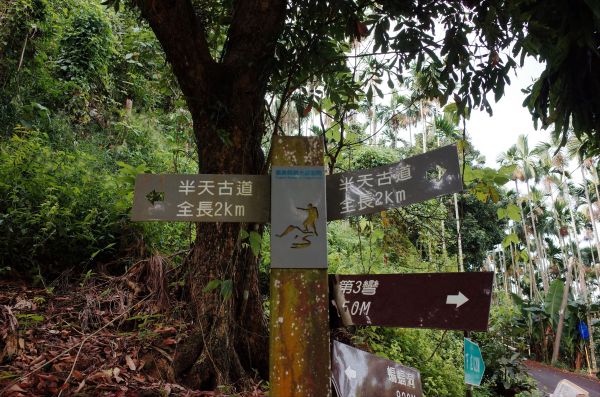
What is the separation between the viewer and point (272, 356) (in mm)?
1833

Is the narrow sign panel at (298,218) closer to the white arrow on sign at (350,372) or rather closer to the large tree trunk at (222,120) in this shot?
the white arrow on sign at (350,372)

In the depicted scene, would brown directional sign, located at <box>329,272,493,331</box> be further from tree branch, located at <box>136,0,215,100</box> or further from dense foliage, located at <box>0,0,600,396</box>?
tree branch, located at <box>136,0,215,100</box>

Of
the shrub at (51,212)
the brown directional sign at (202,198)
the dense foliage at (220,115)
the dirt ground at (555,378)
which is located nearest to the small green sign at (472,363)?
the dense foliage at (220,115)

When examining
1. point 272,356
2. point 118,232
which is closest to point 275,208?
point 272,356

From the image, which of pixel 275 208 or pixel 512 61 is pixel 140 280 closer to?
→ pixel 275 208

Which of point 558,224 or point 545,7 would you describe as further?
point 558,224

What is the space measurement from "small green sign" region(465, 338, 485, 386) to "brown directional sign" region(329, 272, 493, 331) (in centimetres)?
220

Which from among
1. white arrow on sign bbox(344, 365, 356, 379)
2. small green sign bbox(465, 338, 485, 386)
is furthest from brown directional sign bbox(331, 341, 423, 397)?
small green sign bbox(465, 338, 485, 386)

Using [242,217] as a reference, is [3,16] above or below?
above

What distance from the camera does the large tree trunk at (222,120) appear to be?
9.73 feet

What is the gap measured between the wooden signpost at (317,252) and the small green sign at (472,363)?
6.41 feet

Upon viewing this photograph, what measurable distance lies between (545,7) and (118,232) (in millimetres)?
4205

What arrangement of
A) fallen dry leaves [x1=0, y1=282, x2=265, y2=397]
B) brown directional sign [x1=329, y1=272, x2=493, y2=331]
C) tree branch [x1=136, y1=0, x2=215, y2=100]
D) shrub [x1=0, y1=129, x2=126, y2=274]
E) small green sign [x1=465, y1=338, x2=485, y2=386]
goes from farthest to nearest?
shrub [x1=0, y1=129, x2=126, y2=274], small green sign [x1=465, y1=338, x2=485, y2=386], tree branch [x1=136, y1=0, x2=215, y2=100], fallen dry leaves [x1=0, y1=282, x2=265, y2=397], brown directional sign [x1=329, y1=272, x2=493, y2=331]

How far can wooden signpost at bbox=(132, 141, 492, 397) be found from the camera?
183 centimetres
